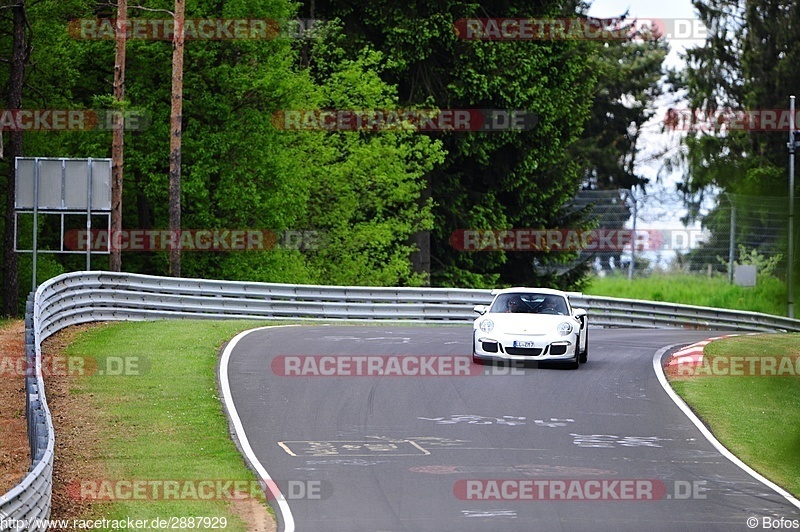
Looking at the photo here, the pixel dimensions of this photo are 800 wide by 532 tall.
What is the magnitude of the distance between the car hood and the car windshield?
0.37 metres

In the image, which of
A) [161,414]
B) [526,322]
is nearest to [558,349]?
[526,322]

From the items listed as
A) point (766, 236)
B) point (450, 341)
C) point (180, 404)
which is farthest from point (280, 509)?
point (450, 341)

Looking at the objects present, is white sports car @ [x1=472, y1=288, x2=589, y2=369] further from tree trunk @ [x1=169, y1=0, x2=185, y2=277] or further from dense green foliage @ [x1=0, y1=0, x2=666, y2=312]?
dense green foliage @ [x1=0, y1=0, x2=666, y2=312]

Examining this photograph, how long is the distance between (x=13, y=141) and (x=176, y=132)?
15.3 feet

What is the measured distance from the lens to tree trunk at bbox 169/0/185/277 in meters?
34.6

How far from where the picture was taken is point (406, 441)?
14.6 m

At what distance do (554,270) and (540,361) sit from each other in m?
27.8

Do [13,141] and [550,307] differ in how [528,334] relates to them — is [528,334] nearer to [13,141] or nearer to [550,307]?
[550,307]

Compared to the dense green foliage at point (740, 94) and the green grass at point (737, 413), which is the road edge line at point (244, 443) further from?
the dense green foliage at point (740, 94)

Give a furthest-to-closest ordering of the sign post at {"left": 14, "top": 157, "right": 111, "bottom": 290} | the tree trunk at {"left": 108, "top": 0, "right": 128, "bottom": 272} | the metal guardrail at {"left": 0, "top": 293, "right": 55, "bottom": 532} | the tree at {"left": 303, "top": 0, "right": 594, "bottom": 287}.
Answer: the tree at {"left": 303, "top": 0, "right": 594, "bottom": 287}, the tree trunk at {"left": 108, "top": 0, "right": 128, "bottom": 272}, the sign post at {"left": 14, "top": 157, "right": 111, "bottom": 290}, the metal guardrail at {"left": 0, "top": 293, "right": 55, "bottom": 532}

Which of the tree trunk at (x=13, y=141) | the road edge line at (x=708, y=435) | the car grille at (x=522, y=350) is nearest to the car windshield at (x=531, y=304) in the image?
the car grille at (x=522, y=350)

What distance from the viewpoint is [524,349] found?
20.4 m

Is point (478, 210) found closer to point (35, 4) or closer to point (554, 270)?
point (554, 270)

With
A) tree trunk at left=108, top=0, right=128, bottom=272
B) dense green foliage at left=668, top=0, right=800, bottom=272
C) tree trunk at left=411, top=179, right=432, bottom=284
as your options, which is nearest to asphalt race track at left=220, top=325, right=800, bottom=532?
dense green foliage at left=668, top=0, right=800, bottom=272
